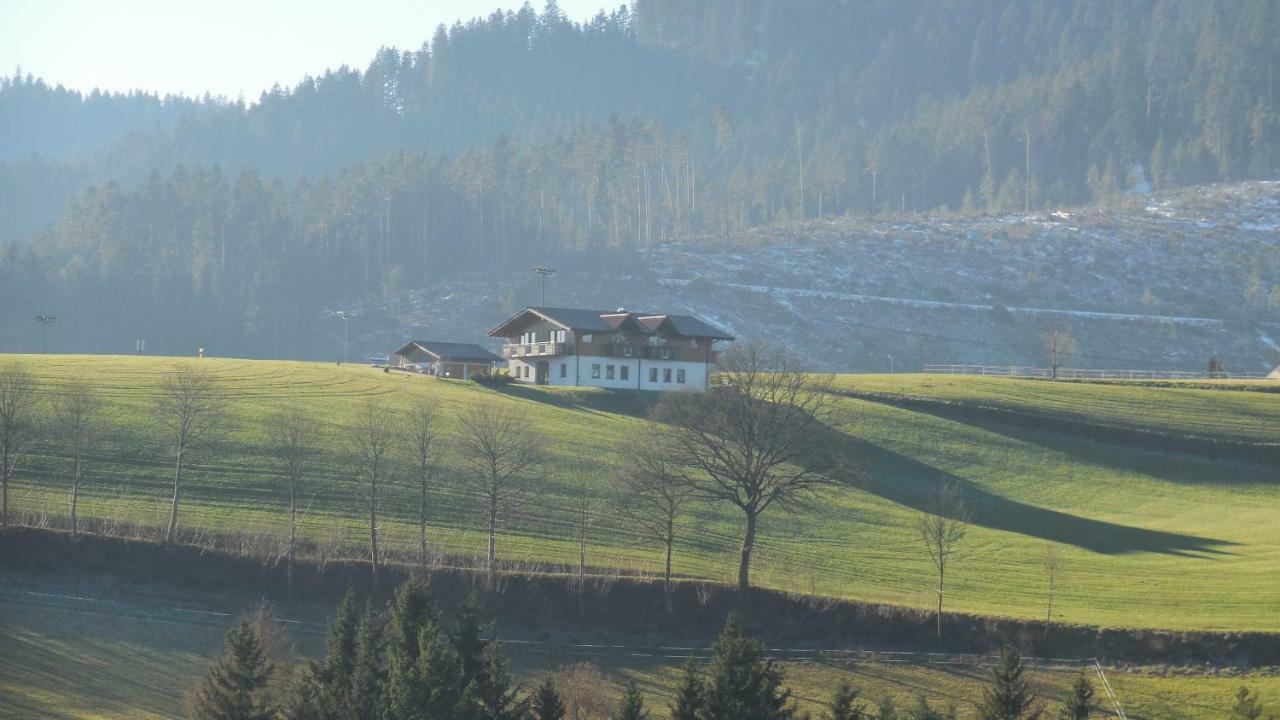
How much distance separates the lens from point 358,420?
245 feet

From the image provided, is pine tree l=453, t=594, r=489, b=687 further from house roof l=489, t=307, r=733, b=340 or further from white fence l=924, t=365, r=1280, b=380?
white fence l=924, t=365, r=1280, b=380

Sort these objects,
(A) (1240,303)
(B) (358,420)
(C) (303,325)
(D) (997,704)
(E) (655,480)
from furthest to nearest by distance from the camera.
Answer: (A) (1240,303) < (C) (303,325) < (B) (358,420) < (E) (655,480) < (D) (997,704)

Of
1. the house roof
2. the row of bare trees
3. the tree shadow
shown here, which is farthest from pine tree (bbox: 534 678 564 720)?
the house roof

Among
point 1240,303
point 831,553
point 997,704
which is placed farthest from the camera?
point 1240,303

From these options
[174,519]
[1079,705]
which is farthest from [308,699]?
[1079,705]

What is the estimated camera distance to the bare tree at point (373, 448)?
2063 inches

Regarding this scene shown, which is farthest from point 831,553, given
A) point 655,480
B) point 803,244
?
point 803,244

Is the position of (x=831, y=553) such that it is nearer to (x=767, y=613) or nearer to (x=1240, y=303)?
(x=767, y=613)

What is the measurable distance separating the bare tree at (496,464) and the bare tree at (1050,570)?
68.7 ft

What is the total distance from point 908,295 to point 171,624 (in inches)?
5248

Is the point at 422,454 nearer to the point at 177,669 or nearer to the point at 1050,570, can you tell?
the point at 177,669

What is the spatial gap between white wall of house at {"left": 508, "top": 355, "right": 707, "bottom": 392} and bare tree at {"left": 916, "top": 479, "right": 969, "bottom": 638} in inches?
1106

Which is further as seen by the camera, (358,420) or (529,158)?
(529,158)

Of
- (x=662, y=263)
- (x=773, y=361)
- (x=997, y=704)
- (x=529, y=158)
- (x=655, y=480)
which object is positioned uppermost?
(x=529, y=158)
